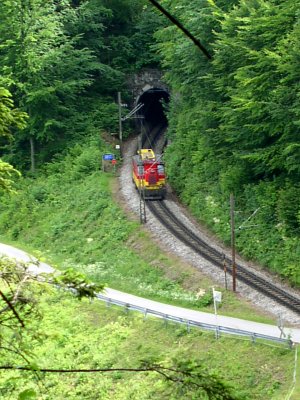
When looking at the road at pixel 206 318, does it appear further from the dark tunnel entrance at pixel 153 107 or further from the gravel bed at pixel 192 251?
the dark tunnel entrance at pixel 153 107

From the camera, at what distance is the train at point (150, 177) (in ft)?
138

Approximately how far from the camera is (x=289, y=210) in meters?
33.5

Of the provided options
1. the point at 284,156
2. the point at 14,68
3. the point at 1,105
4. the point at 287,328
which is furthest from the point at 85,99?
the point at 1,105

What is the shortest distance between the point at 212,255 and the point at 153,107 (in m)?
30.8

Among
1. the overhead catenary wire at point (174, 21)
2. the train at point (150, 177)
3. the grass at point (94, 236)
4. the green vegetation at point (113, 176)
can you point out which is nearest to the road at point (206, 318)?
the grass at point (94, 236)

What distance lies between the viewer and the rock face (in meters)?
59.1

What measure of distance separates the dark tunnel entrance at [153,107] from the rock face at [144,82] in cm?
39

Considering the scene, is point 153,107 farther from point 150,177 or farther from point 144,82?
point 150,177

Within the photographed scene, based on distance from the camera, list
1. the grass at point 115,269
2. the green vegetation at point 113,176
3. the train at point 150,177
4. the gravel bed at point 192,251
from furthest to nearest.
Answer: the train at point 150,177, the gravel bed at point 192,251, the green vegetation at point 113,176, the grass at point 115,269

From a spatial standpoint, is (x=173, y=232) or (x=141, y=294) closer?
(x=141, y=294)

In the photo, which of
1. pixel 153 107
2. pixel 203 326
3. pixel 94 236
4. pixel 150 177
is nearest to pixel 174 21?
pixel 203 326

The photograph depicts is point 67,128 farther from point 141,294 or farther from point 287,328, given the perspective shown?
point 287,328

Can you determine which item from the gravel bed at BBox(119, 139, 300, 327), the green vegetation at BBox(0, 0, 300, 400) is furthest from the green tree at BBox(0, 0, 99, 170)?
the gravel bed at BBox(119, 139, 300, 327)

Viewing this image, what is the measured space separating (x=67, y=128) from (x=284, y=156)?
77.3ft
